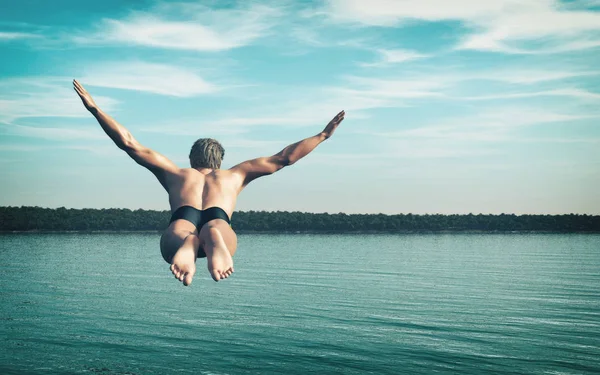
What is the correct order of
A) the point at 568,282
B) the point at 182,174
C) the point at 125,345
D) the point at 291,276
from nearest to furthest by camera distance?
the point at 182,174
the point at 125,345
the point at 568,282
the point at 291,276

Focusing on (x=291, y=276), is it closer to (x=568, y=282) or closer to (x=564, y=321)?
(x=568, y=282)

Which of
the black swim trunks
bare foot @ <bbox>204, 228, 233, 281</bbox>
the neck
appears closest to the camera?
bare foot @ <bbox>204, 228, 233, 281</bbox>

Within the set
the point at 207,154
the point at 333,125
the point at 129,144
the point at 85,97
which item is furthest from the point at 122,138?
the point at 333,125

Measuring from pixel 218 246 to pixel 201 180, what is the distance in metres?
0.96

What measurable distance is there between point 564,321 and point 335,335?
860 inches

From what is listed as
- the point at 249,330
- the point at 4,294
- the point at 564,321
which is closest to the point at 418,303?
the point at 564,321

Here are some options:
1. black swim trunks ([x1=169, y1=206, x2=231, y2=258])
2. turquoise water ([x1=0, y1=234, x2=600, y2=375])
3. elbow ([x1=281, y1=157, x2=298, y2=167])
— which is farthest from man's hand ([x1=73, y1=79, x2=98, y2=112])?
turquoise water ([x1=0, y1=234, x2=600, y2=375])

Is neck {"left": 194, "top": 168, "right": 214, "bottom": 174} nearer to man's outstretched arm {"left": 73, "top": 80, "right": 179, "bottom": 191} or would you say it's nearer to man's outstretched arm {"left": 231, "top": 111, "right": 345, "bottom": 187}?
man's outstretched arm {"left": 231, "top": 111, "right": 345, "bottom": 187}

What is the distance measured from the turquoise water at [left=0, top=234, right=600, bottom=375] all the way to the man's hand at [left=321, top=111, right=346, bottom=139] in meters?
32.7

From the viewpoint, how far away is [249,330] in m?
50.3

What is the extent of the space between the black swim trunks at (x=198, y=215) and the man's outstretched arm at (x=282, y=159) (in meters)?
0.54

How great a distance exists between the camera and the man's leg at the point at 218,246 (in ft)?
19.9

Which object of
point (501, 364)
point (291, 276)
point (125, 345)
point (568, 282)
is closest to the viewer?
point (501, 364)

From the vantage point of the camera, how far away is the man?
21.3 feet
